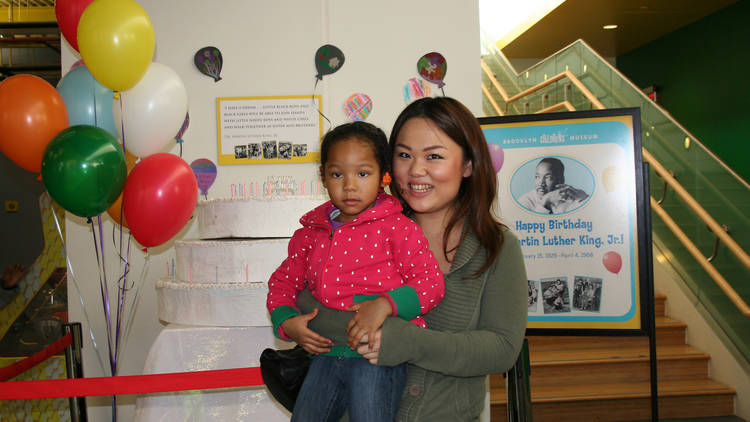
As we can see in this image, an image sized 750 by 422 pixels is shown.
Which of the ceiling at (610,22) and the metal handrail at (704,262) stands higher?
the ceiling at (610,22)

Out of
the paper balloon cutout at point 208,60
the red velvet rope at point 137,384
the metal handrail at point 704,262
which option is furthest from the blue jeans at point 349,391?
the metal handrail at point 704,262

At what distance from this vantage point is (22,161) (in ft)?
7.65

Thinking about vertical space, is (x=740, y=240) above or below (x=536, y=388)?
above

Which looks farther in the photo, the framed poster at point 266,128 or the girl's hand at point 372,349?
the framed poster at point 266,128

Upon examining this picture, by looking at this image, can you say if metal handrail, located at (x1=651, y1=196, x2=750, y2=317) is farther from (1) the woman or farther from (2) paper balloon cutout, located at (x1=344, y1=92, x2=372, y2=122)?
(1) the woman

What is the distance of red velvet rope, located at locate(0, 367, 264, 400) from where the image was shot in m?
1.75

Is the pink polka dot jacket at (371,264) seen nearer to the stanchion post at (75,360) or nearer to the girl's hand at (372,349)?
the girl's hand at (372,349)

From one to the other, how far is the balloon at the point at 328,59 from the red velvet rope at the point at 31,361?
2.25 meters

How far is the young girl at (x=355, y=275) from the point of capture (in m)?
1.19

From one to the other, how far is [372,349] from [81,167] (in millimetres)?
1644

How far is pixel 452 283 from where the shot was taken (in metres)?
1.30

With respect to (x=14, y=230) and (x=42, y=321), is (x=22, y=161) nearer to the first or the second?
(x=42, y=321)

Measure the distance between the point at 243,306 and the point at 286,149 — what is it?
52.8 inches

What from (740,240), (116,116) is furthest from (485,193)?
(740,240)
